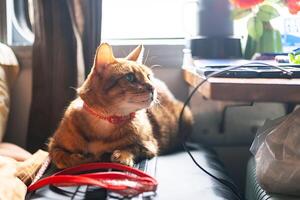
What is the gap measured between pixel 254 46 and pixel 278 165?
0.68m

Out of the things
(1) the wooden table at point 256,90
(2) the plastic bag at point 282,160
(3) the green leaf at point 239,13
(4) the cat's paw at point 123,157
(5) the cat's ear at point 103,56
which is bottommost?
(4) the cat's paw at point 123,157

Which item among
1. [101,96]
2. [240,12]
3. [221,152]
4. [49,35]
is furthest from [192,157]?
[49,35]

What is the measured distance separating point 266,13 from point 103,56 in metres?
0.65

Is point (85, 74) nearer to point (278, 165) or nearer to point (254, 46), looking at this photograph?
point (254, 46)

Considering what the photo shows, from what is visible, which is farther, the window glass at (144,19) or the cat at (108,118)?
the window glass at (144,19)

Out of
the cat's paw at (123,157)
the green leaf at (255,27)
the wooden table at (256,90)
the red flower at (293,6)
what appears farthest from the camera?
the green leaf at (255,27)

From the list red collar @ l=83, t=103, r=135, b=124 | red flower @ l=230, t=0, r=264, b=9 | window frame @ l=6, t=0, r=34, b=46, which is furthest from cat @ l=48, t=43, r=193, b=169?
window frame @ l=6, t=0, r=34, b=46

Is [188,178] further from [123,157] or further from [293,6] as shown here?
[293,6]

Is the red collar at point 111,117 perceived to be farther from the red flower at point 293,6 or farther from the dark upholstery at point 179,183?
the red flower at point 293,6

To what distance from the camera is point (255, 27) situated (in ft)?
4.42

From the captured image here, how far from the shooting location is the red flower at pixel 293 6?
123cm

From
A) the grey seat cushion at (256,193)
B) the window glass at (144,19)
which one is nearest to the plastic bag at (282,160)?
the grey seat cushion at (256,193)

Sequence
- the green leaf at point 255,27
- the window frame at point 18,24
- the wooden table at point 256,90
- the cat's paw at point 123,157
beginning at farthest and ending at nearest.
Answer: the window frame at point 18,24
the green leaf at point 255,27
the cat's paw at point 123,157
the wooden table at point 256,90

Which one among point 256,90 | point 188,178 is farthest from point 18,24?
point 256,90
